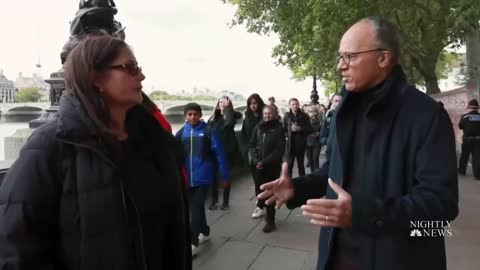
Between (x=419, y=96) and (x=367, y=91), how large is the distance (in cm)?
23

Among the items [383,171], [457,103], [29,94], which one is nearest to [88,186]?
[383,171]

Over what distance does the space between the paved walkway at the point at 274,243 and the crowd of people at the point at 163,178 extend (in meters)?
2.24

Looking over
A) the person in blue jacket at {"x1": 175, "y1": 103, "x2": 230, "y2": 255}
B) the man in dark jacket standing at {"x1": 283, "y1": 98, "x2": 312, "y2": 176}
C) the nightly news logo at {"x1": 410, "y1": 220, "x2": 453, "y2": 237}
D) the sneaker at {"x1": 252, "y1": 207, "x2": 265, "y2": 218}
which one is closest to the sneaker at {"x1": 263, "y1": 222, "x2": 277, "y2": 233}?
the sneaker at {"x1": 252, "y1": 207, "x2": 265, "y2": 218}

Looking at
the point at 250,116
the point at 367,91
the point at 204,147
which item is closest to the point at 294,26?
the point at 250,116

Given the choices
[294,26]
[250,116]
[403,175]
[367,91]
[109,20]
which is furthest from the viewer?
[294,26]

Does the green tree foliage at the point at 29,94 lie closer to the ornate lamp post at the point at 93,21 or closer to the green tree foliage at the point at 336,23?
the green tree foliage at the point at 336,23

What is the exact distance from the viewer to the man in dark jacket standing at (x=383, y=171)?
4.61ft

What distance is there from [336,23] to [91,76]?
1000cm

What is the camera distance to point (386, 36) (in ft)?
5.40

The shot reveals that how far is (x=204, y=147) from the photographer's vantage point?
4656 mm

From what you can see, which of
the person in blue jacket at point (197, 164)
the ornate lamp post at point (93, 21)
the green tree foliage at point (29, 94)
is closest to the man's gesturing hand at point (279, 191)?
the ornate lamp post at point (93, 21)

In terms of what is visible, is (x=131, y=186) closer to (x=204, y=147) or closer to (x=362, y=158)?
(x=362, y=158)

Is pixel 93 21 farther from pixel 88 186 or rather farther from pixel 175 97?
pixel 175 97

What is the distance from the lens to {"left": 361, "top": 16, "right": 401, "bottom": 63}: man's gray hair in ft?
5.39
